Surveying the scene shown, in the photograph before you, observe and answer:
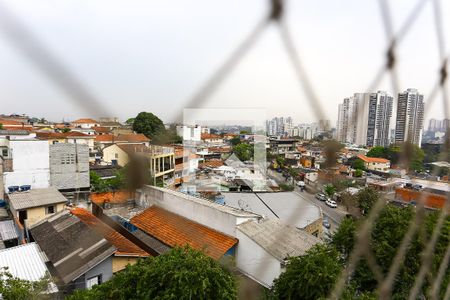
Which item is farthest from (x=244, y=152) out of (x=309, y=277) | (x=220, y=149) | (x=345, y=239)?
(x=309, y=277)

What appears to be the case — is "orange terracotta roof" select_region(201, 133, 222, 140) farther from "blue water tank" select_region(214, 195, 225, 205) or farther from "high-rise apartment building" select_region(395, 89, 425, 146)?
"high-rise apartment building" select_region(395, 89, 425, 146)

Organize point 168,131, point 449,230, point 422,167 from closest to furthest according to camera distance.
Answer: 1. point 168,131
2. point 422,167
3. point 449,230

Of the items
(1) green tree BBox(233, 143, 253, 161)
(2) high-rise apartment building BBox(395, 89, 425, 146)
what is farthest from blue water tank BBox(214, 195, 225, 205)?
(1) green tree BBox(233, 143, 253, 161)

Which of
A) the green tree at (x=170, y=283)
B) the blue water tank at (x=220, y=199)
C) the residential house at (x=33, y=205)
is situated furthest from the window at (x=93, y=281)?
the blue water tank at (x=220, y=199)

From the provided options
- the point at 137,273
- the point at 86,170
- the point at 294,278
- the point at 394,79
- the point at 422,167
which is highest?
the point at 394,79

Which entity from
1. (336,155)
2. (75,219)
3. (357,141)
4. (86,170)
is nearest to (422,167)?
(357,141)

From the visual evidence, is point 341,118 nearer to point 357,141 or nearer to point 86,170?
point 357,141

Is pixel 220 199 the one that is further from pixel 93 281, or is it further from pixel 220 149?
Answer: pixel 220 149
